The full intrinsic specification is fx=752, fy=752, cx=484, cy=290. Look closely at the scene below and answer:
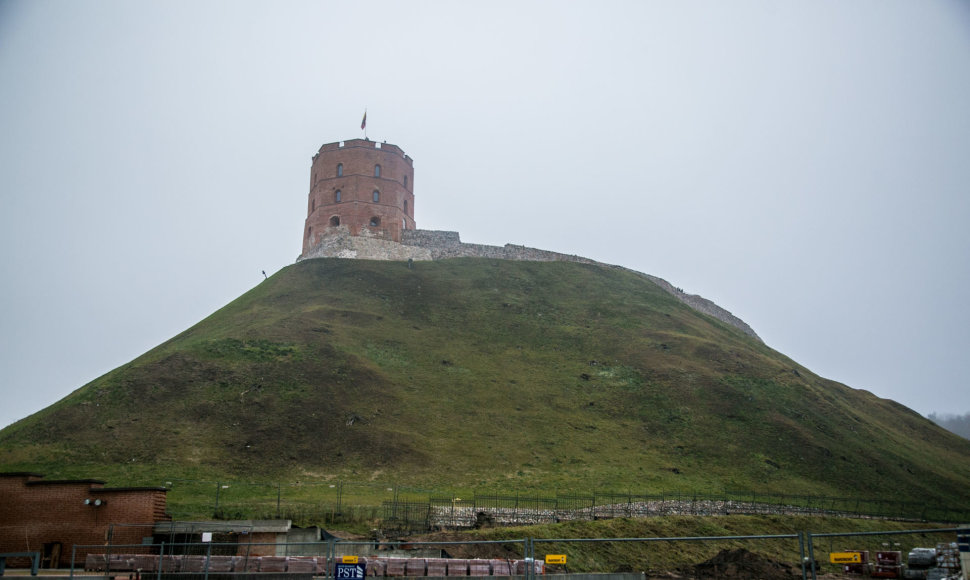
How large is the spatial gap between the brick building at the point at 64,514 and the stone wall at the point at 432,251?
191 feet

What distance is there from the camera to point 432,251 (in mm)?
88250

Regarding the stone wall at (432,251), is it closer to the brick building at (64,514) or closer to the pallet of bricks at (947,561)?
the brick building at (64,514)

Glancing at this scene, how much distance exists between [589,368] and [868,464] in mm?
22567

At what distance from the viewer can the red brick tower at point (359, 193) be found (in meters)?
84.7

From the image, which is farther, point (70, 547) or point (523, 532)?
point (523, 532)

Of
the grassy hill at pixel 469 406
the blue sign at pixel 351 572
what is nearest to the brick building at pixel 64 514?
the blue sign at pixel 351 572

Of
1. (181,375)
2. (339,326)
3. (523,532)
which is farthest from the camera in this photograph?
(339,326)

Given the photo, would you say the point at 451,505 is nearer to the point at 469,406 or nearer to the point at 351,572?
the point at 469,406

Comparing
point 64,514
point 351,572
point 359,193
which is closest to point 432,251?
point 359,193

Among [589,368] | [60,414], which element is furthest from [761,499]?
[60,414]

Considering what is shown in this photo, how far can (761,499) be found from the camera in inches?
1842

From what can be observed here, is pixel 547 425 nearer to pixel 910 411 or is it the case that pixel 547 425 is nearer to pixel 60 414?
pixel 60 414

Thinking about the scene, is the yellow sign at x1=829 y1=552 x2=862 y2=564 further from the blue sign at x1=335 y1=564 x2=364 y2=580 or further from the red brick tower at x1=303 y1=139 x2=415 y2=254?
the red brick tower at x1=303 y1=139 x2=415 y2=254

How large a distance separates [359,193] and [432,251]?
10.8 m
